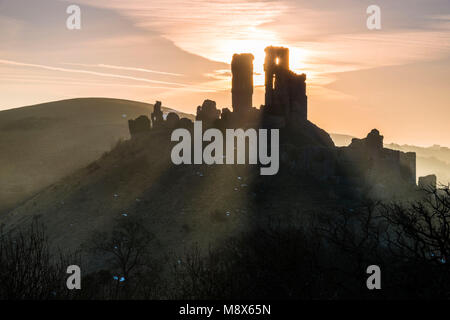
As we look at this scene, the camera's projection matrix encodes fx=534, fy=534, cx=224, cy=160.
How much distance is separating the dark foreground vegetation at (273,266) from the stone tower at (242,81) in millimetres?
32217

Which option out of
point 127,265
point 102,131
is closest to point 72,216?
point 127,265

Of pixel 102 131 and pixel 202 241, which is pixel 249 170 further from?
pixel 102 131

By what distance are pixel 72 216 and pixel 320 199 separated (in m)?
34.0

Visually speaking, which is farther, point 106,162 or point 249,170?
point 106,162

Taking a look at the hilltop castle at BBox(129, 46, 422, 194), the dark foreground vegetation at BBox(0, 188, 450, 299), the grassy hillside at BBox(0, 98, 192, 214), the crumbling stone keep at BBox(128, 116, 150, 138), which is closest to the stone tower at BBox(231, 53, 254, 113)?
the hilltop castle at BBox(129, 46, 422, 194)

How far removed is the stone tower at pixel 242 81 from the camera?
92.4m

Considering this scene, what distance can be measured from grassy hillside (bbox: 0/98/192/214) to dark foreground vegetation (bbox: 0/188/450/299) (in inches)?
2177

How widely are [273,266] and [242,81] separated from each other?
56931 millimetres

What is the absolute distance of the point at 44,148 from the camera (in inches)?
6398

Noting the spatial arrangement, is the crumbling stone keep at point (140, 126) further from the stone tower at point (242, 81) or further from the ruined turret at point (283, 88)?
the ruined turret at point (283, 88)

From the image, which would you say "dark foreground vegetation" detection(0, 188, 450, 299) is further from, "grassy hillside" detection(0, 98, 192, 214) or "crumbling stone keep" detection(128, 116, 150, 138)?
"grassy hillside" detection(0, 98, 192, 214)

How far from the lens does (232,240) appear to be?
198 feet

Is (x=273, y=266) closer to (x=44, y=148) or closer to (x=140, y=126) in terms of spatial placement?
(x=140, y=126)

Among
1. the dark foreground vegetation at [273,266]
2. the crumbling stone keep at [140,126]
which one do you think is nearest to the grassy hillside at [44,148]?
the crumbling stone keep at [140,126]
